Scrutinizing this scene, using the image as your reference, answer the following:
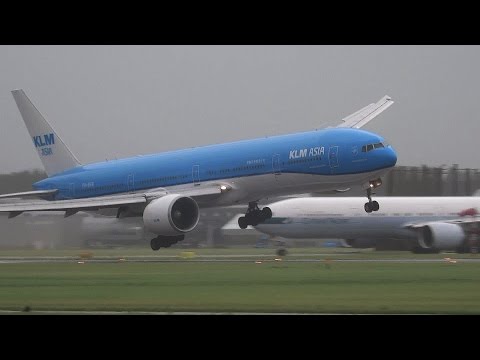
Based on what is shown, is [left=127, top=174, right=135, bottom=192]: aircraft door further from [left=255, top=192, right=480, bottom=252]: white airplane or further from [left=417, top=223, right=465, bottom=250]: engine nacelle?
[left=417, top=223, right=465, bottom=250]: engine nacelle

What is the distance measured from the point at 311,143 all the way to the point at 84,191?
13.4 metres

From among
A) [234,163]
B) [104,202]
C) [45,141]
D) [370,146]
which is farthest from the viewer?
[45,141]

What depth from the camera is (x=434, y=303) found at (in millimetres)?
27562

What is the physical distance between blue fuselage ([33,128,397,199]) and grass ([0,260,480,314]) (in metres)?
4.67

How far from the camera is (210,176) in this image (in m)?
50.8

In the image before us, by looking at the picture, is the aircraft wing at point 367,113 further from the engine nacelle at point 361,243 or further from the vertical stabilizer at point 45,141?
the vertical stabilizer at point 45,141

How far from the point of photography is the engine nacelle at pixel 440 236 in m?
59.8

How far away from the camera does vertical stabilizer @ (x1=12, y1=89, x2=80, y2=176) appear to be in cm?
5778

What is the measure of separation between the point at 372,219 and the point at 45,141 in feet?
63.1

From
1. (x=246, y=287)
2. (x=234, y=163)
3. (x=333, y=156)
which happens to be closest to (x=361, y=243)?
(x=234, y=163)

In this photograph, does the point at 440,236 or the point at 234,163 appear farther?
the point at 440,236

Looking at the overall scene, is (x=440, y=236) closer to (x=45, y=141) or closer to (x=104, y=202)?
(x=104, y=202)
